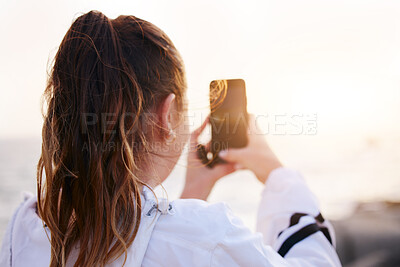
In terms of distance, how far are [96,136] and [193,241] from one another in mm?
254

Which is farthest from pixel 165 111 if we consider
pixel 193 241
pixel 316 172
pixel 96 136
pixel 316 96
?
pixel 316 172

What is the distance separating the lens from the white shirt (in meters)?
0.58

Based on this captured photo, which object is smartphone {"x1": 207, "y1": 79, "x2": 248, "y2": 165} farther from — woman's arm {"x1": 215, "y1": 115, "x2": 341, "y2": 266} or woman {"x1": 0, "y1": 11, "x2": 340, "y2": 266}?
woman {"x1": 0, "y1": 11, "x2": 340, "y2": 266}

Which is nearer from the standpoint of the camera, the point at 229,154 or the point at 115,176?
the point at 115,176

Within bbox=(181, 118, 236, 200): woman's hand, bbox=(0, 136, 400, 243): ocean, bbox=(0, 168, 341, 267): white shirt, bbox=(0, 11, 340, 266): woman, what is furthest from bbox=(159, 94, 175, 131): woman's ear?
bbox=(0, 136, 400, 243): ocean

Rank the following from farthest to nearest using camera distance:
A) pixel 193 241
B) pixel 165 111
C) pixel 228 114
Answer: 1. pixel 228 114
2. pixel 165 111
3. pixel 193 241

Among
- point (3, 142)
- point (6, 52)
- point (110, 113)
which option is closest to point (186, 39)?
point (110, 113)

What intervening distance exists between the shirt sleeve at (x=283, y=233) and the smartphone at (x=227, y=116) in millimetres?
173

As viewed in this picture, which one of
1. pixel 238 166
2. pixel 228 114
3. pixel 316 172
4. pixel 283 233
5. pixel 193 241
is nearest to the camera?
pixel 193 241

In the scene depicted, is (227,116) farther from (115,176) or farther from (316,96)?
(316,96)

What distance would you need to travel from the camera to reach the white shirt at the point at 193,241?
1.89 ft

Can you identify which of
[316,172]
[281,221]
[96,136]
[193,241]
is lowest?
[316,172]

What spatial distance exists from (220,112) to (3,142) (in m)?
5.02

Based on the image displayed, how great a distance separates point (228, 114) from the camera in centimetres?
105
